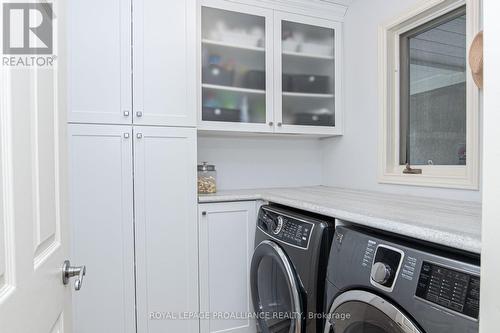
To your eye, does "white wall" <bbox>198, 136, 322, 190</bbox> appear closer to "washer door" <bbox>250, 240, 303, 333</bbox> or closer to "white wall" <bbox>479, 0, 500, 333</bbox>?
"washer door" <bbox>250, 240, 303, 333</bbox>

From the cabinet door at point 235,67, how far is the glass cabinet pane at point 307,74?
5.8 inches

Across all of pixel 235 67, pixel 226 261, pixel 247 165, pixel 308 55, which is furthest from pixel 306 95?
pixel 226 261

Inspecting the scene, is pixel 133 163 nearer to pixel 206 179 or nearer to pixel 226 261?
pixel 206 179

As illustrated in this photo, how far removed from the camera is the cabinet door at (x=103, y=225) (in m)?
1.58

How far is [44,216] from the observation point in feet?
2.24

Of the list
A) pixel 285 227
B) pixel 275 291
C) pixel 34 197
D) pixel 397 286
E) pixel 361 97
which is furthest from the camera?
pixel 361 97

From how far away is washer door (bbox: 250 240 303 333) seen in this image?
1378 millimetres

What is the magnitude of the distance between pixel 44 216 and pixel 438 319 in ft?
3.31

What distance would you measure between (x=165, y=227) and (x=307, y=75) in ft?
4.99

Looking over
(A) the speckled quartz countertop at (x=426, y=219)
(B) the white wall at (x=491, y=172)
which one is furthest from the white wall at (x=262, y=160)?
(B) the white wall at (x=491, y=172)

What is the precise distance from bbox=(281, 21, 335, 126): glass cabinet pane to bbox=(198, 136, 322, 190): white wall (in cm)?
34

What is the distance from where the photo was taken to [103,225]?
1.62 m

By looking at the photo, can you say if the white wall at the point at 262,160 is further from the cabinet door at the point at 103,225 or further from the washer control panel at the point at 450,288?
the washer control panel at the point at 450,288

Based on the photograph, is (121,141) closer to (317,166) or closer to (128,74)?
(128,74)
